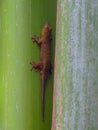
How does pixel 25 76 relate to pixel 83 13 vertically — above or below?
below

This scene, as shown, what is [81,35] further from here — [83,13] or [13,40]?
[13,40]

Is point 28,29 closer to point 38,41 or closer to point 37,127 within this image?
point 38,41

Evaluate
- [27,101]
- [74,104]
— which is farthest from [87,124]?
[27,101]

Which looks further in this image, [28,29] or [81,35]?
[28,29]

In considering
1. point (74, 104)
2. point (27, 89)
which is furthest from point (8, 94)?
point (74, 104)
